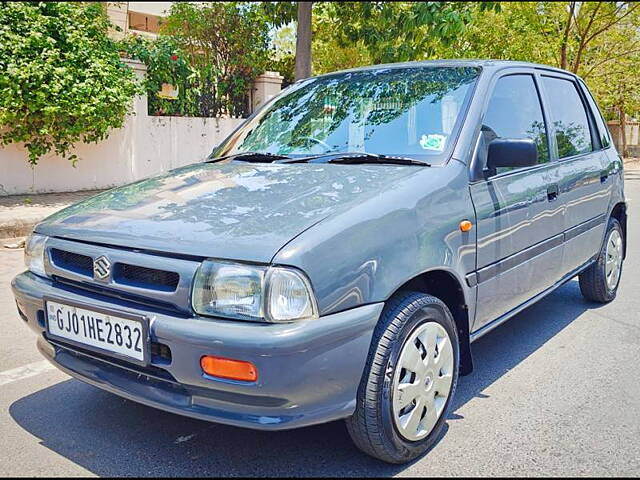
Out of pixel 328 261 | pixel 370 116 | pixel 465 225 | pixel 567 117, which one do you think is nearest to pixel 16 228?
pixel 370 116

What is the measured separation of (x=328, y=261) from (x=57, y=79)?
8.03 metres

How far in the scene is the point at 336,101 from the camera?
380cm

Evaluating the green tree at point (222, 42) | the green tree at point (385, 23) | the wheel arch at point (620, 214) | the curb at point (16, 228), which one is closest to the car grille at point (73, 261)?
the wheel arch at point (620, 214)

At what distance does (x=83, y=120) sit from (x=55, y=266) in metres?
7.44

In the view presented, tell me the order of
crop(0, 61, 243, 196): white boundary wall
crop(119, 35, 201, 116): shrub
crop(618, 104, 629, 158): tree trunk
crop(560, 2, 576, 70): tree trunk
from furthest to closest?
crop(618, 104, 629, 158): tree trunk < crop(560, 2, 576, 70): tree trunk < crop(119, 35, 201, 116): shrub < crop(0, 61, 243, 196): white boundary wall

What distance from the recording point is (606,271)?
511 centimetres

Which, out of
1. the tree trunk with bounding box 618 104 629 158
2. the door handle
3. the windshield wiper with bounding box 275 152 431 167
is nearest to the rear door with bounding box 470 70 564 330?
the windshield wiper with bounding box 275 152 431 167

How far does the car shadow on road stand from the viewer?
2.67m

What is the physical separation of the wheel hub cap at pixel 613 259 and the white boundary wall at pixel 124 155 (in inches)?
313

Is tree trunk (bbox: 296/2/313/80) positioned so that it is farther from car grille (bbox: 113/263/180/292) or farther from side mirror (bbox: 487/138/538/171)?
car grille (bbox: 113/263/180/292)

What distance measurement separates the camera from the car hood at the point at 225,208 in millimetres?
2393

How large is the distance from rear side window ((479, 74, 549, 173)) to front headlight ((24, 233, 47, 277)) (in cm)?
213

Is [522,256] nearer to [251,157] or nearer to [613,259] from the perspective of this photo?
[251,157]

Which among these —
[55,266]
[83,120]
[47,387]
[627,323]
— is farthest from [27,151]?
[627,323]
